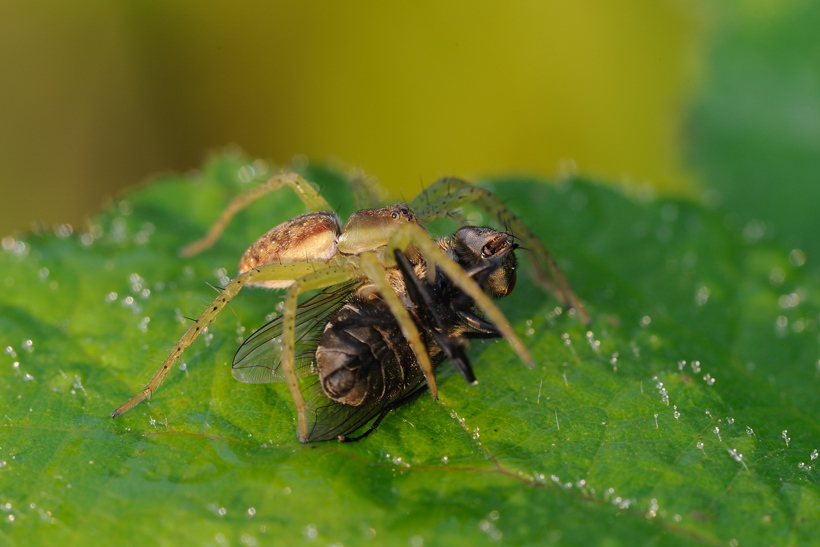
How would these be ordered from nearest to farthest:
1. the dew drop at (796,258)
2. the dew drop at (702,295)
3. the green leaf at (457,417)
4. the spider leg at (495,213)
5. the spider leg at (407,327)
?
the green leaf at (457,417) < the spider leg at (407,327) < the spider leg at (495,213) < the dew drop at (702,295) < the dew drop at (796,258)

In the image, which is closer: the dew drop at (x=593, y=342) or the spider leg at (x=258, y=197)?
the dew drop at (x=593, y=342)

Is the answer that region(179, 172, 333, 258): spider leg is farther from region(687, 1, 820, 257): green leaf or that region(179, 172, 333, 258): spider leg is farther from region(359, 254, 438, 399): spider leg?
region(687, 1, 820, 257): green leaf

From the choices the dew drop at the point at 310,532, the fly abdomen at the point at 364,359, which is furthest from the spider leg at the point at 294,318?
Result: the dew drop at the point at 310,532

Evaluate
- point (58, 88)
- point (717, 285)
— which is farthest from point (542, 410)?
point (58, 88)

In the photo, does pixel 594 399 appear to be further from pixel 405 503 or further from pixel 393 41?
pixel 393 41

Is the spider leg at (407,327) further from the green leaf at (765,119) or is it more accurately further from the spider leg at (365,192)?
the green leaf at (765,119)

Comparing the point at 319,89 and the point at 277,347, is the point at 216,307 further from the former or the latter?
the point at 319,89
